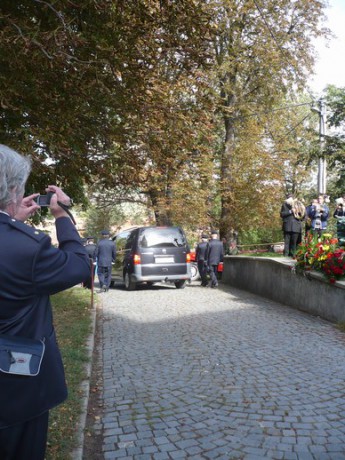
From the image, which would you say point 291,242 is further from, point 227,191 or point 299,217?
point 227,191

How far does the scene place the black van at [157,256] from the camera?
14.3 m

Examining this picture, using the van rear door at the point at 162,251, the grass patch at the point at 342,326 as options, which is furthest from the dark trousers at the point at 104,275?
the grass patch at the point at 342,326

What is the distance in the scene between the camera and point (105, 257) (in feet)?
47.7

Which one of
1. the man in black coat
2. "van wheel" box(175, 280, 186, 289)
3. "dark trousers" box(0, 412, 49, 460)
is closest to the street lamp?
the man in black coat

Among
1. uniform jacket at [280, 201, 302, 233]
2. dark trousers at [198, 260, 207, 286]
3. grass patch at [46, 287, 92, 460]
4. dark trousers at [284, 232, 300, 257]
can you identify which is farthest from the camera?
dark trousers at [198, 260, 207, 286]

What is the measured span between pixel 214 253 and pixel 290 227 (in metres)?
3.61

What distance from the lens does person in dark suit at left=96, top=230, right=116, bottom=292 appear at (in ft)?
47.7

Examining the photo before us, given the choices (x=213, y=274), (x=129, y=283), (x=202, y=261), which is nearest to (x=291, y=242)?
(x=213, y=274)

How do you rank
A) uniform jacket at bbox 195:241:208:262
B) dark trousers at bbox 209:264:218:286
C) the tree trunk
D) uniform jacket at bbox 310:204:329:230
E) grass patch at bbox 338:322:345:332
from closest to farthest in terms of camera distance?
grass patch at bbox 338:322:345:332
uniform jacket at bbox 310:204:329:230
dark trousers at bbox 209:264:218:286
uniform jacket at bbox 195:241:208:262
the tree trunk

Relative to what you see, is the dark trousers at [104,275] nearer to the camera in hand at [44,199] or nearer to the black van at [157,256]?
the black van at [157,256]

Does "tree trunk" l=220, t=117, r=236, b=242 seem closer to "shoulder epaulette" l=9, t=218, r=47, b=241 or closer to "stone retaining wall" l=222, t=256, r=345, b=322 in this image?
"stone retaining wall" l=222, t=256, r=345, b=322

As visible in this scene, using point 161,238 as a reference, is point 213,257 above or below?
below

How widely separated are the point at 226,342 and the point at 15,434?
5159mm

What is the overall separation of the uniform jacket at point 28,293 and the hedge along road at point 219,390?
171 centimetres
